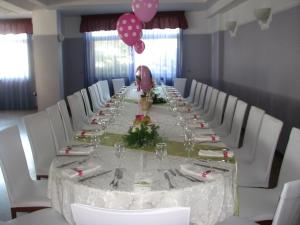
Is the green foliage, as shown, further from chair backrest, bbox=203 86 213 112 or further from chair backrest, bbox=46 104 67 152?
chair backrest, bbox=203 86 213 112

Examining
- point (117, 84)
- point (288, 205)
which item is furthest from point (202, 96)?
point (288, 205)

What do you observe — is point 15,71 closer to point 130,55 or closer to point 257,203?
point 130,55

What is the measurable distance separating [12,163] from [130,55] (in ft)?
24.6

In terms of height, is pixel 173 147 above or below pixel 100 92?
below

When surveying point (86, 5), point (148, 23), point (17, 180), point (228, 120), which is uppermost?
point (86, 5)

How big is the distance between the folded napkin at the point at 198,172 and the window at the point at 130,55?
7.61m

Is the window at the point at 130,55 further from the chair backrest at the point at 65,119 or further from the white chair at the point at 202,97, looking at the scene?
the chair backrest at the point at 65,119

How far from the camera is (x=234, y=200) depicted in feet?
7.00

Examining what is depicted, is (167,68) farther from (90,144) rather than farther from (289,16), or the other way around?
(90,144)

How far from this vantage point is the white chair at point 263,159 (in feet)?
9.32

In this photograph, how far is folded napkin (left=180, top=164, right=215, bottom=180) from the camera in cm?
207

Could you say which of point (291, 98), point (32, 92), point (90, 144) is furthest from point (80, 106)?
point (32, 92)

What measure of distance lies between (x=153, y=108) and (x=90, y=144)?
6.59ft

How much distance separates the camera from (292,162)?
2.44 meters
